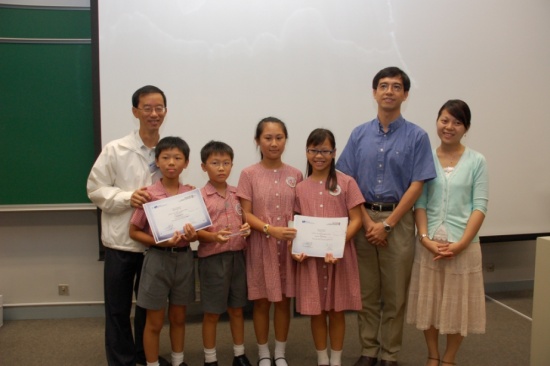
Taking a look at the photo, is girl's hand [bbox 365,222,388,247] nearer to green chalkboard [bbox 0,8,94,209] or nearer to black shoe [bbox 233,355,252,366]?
black shoe [bbox 233,355,252,366]

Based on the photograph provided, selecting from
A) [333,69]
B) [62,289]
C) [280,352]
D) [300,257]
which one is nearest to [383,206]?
[300,257]

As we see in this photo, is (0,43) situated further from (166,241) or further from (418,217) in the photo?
(418,217)

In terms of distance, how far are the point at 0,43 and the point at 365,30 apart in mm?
2736

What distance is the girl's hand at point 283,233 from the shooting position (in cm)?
230

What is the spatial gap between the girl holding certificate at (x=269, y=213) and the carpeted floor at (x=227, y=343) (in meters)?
0.68

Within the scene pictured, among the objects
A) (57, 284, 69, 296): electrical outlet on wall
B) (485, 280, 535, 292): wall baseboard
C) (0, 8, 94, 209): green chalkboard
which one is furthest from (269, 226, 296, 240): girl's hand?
(485, 280, 535, 292): wall baseboard

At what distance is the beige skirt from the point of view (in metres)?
2.35

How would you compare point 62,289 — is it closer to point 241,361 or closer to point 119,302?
point 119,302

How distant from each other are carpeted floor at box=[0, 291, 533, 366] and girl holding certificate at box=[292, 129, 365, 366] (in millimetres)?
618

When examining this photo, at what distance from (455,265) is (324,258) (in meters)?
0.72

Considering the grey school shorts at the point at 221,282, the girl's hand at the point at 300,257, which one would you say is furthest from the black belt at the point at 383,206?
the grey school shorts at the point at 221,282

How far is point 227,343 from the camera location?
3100mm

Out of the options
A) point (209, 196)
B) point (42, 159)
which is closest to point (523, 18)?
point (209, 196)

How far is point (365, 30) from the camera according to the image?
3432 millimetres
